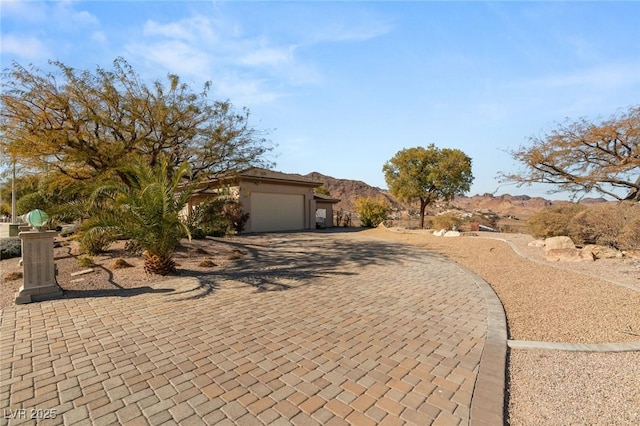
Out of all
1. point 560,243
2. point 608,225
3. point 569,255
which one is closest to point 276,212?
point 560,243

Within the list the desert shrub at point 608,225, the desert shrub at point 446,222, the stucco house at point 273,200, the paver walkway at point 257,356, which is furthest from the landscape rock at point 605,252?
the stucco house at point 273,200

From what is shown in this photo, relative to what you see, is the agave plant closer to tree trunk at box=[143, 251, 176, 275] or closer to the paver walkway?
tree trunk at box=[143, 251, 176, 275]

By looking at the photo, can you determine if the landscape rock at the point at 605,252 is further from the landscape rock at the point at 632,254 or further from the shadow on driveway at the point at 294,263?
the shadow on driveway at the point at 294,263

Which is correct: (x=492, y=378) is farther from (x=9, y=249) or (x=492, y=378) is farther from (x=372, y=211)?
(x=372, y=211)

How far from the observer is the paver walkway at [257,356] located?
2.84 m

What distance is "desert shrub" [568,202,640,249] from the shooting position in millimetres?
8938

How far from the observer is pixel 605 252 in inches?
378

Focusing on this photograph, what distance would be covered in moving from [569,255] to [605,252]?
0.98m

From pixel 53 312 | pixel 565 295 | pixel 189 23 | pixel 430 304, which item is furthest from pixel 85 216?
pixel 565 295

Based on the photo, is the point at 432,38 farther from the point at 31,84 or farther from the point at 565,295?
the point at 31,84

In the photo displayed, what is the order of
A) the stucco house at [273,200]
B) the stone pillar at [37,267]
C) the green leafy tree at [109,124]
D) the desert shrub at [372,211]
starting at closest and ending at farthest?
the stone pillar at [37,267], the green leafy tree at [109,124], the stucco house at [273,200], the desert shrub at [372,211]

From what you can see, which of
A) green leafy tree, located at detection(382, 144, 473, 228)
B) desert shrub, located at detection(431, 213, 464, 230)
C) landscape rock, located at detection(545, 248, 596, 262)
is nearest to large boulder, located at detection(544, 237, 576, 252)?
landscape rock, located at detection(545, 248, 596, 262)

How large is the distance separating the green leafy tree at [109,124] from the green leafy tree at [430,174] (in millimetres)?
Result: 15101

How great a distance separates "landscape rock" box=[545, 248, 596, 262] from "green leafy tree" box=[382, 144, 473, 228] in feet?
47.3
